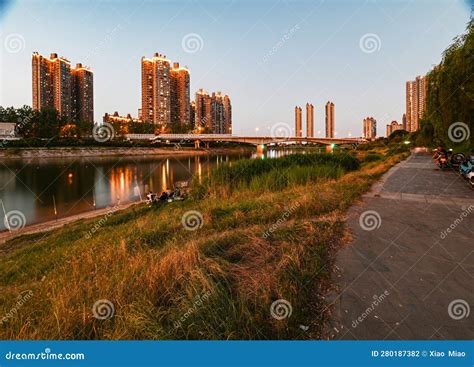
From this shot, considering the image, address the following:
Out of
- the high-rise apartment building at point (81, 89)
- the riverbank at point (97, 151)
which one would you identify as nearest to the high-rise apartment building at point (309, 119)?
the riverbank at point (97, 151)

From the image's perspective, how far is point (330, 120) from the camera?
11962 cm

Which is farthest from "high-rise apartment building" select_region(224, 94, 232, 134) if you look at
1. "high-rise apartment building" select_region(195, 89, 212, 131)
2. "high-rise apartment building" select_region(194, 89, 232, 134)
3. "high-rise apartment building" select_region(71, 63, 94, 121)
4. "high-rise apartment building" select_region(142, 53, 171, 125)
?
"high-rise apartment building" select_region(71, 63, 94, 121)

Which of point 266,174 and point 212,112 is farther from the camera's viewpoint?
point 212,112

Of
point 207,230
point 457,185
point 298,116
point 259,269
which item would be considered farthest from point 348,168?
point 298,116

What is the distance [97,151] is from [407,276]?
90.5 metres

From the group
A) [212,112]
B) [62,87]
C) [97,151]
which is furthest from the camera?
[212,112]

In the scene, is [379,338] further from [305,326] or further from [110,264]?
[110,264]

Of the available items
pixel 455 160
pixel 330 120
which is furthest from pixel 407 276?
pixel 330 120

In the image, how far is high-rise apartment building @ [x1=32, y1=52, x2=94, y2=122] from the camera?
128 metres

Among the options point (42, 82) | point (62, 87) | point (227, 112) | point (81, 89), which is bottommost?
point (62, 87)

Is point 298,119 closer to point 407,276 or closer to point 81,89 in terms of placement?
point 81,89

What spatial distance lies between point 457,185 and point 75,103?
6532 inches

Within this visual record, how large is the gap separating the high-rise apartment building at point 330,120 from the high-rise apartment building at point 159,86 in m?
84.4

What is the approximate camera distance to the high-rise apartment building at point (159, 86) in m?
154
